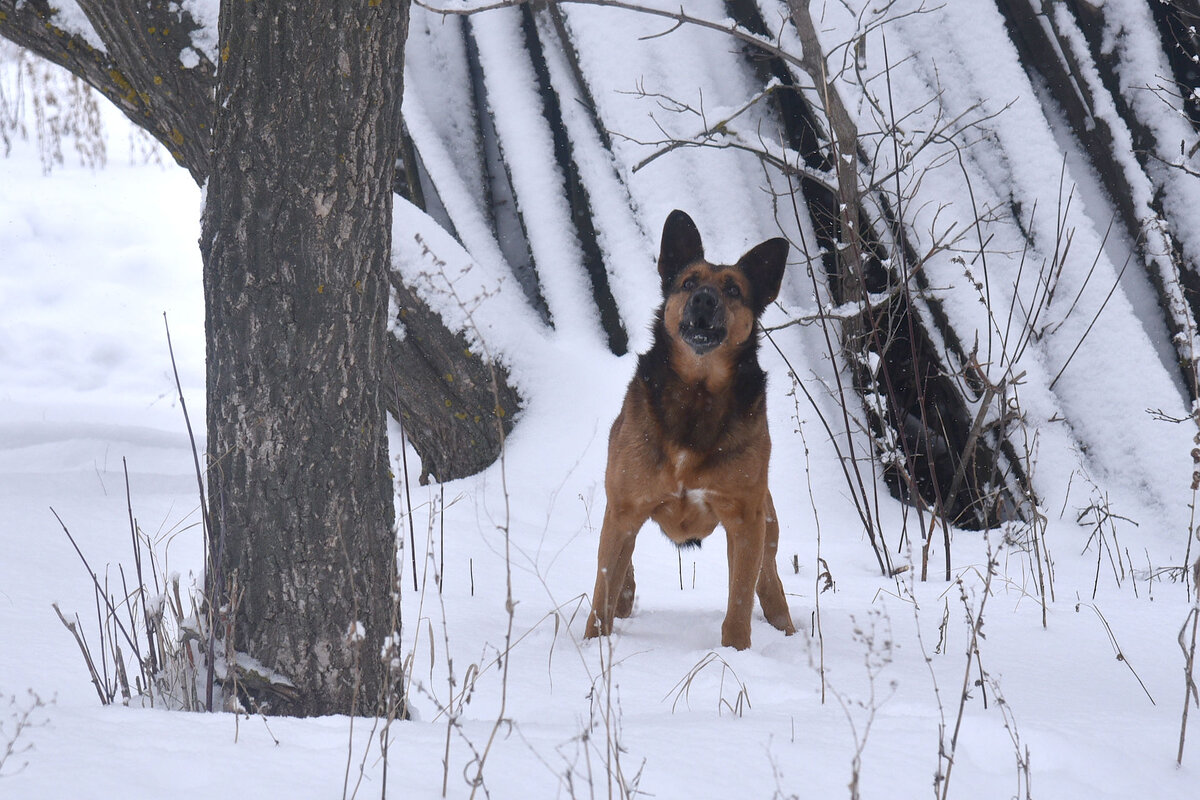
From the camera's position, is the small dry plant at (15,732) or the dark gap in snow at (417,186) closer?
the small dry plant at (15,732)

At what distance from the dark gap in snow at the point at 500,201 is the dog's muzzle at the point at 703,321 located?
9.74ft

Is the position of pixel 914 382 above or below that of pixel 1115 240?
below

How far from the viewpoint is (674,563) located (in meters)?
4.67

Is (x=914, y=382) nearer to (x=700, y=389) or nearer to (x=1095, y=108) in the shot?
(x=1095, y=108)

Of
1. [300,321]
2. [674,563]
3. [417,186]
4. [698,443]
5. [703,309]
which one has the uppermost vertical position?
[417,186]

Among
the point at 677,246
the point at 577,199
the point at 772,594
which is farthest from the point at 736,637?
the point at 577,199

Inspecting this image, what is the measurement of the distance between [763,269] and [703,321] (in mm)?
490

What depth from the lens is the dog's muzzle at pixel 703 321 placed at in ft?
10.4

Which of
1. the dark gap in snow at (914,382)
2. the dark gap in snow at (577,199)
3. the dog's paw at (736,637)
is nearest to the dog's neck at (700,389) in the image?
the dog's paw at (736,637)

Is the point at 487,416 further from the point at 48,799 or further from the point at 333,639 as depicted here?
the point at 48,799

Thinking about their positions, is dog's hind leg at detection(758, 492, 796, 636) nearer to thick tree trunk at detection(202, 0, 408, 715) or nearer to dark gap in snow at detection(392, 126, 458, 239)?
thick tree trunk at detection(202, 0, 408, 715)

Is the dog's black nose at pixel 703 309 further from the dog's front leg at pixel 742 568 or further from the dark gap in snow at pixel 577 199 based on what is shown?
the dark gap in snow at pixel 577 199

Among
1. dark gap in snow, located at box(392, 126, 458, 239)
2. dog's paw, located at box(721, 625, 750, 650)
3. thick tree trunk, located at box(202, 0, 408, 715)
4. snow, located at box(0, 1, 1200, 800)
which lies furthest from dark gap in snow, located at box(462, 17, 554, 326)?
thick tree trunk, located at box(202, 0, 408, 715)

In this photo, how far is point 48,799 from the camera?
1336mm
